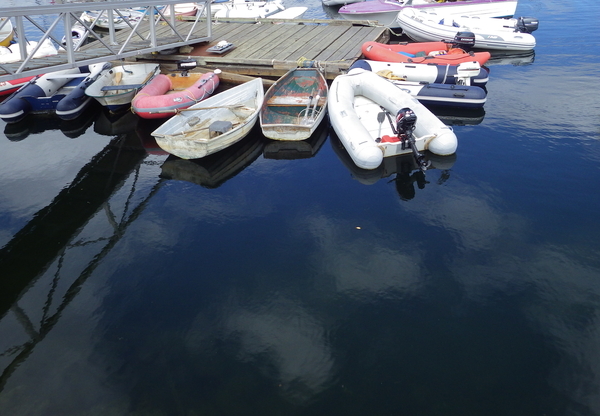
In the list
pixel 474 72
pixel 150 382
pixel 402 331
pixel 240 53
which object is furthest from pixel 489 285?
pixel 240 53

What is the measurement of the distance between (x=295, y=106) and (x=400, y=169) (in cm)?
408

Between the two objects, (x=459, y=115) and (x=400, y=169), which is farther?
(x=459, y=115)

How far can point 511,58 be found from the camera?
65.1 ft

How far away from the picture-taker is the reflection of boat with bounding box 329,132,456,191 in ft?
36.2

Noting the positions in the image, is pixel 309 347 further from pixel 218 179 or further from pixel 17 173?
pixel 17 173

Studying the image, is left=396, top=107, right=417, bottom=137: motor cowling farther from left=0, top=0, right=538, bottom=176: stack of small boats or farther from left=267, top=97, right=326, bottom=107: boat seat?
left=267, top=97, right=326, bottom=107: boat seat

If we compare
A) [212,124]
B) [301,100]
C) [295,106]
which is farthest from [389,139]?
[212,124]

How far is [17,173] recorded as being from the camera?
38.3 feet

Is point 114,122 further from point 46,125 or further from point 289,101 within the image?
point 289,101

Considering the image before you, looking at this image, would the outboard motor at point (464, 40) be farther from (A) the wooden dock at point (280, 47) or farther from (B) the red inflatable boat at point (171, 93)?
(B) the red inflatable boat at point (171, 93)

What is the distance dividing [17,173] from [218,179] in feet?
17.8

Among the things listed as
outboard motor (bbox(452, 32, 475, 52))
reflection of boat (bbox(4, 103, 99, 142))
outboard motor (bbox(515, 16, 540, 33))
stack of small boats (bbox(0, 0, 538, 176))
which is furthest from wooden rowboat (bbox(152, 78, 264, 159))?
outboard motor (bbox(515, 16, 540, 33))

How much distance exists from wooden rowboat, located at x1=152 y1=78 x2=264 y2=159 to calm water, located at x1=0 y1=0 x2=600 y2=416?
585 mm

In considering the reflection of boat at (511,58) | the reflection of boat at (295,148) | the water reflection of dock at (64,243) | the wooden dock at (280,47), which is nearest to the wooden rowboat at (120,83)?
the wooden dock at (280,47)
